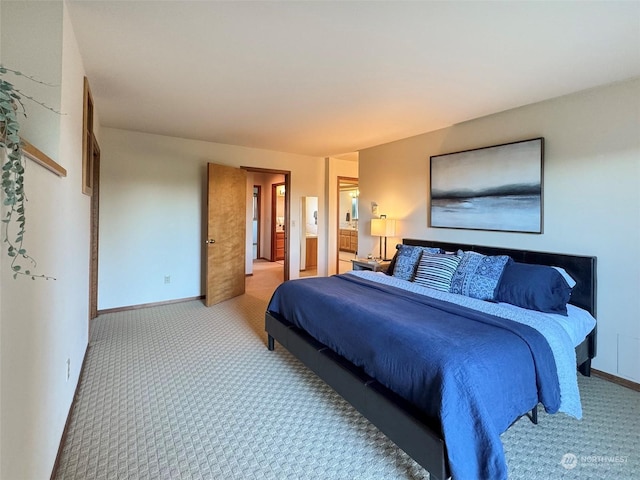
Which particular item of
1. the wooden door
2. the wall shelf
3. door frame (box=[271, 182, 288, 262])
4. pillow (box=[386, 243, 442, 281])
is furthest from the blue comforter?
door frame (box=[271, 182, 288, 262])

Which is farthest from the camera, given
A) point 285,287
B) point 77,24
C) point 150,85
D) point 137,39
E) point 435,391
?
point 285,287

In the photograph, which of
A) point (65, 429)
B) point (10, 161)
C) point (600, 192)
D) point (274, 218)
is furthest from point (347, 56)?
point (274, 218)

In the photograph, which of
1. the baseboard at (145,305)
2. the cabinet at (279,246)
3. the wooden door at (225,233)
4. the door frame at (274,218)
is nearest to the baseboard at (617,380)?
the wooden door at (225,233)

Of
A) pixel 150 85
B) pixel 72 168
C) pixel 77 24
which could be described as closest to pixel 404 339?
pixel 72 168

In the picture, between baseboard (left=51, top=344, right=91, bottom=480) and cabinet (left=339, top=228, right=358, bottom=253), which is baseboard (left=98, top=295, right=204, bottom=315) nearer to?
baseboard (left=51, top=344, right=91, bottom=480)

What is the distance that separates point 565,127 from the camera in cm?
293

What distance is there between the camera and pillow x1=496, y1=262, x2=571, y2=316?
2.52 m

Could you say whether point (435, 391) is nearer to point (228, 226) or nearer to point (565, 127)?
point (565, 127)

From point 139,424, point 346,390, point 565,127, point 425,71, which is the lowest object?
point 139,424

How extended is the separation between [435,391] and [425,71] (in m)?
2.20

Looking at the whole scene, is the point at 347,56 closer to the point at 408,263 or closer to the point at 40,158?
the point at 40,158

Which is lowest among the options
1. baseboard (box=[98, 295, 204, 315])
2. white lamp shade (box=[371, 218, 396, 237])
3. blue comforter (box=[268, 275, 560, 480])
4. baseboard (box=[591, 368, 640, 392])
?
baseboard (box=[591, 368, 640, 392])

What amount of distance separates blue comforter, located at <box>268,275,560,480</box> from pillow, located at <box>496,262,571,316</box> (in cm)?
58

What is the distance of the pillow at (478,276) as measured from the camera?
280 cm
